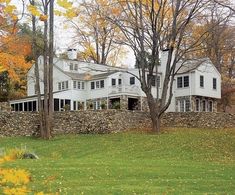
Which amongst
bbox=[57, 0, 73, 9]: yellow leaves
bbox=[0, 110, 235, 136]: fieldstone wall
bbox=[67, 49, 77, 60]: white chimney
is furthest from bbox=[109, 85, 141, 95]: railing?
bbox=[57, 0, 73, 9]: yellow leaves

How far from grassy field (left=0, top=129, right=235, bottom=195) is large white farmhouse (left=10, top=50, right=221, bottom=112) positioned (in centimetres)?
1133

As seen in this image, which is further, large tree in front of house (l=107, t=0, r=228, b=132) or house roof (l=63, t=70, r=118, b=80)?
house roof (l=63, t=70, r=118, b=80)

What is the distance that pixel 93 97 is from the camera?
138ft

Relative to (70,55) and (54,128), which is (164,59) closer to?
(70,55)

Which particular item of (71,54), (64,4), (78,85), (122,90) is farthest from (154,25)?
(64,4)

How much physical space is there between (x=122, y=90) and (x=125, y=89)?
→ 296 millimetres

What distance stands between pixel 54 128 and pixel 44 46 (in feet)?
18.7

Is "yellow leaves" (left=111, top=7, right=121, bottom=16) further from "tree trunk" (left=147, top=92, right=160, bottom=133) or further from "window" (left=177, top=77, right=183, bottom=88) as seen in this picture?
"window" (left=177, top=77, right=183, bottom=88)

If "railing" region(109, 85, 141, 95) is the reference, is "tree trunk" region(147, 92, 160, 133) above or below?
below

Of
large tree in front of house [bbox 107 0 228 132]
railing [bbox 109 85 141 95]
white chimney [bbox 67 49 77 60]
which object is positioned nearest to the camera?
large tree in front of house [bbox 107 0 228 132]

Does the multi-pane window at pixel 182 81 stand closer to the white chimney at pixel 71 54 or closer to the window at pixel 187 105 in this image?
the window at pixel 187 105

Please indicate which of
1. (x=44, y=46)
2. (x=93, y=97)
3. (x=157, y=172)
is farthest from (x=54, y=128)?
(x=157, y=172)

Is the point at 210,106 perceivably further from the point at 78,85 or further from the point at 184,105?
the point at 78,85

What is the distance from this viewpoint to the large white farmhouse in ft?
132
